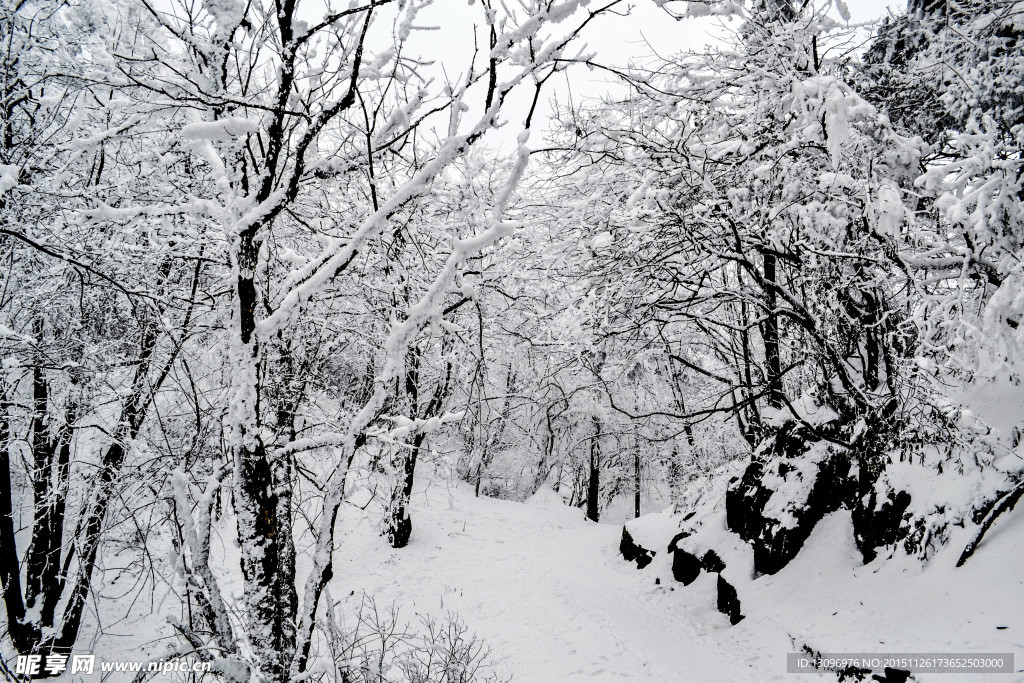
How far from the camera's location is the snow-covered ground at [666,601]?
418 centimetres

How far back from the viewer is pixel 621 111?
20.3 ft

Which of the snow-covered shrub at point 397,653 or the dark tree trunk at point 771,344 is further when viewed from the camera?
the dark tree trunk at point 771,344

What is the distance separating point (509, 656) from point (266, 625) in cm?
582

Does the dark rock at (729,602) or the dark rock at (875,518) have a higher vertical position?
the dark rock at (875,518)

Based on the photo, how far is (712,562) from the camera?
7.98m

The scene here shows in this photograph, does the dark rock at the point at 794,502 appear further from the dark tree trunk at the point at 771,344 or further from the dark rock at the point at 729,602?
the dark tree trunk at the point at 771,344

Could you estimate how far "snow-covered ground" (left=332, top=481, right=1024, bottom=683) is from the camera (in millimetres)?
4176

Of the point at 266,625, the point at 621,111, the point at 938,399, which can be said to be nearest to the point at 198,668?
the point at 266,625

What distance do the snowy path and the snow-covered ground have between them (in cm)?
3

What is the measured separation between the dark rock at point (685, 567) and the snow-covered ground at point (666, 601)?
0.58ft

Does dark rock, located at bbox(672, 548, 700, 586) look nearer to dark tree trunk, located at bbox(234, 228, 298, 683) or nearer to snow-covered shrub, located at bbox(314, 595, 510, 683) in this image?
snow-covered shrub, located at bbox(314, 595, 510, 683)

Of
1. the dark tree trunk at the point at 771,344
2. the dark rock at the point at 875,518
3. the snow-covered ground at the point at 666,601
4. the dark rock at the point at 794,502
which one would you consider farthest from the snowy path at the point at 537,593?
the dark tree trunk at the point at 771,344

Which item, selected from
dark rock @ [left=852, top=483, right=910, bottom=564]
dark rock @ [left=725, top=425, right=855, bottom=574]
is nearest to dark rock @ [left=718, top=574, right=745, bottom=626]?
dark rock @ [left=725, top=425, right=855, bottom=574]

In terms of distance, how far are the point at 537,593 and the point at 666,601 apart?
238 cm
